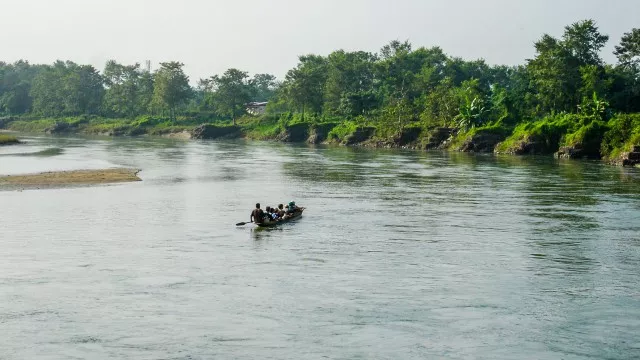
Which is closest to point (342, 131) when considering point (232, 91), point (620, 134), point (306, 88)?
point (306, 88)

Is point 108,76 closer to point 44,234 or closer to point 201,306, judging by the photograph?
point 44,234

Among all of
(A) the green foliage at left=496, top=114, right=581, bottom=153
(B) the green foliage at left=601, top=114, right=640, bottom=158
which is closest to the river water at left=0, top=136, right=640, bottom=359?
(B) the green foliage at left=601, top=114, right=640, bottom=158

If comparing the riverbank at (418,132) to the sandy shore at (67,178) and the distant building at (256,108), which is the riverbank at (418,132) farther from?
the sandy shore at (67,178)

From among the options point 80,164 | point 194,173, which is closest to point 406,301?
point 194,173

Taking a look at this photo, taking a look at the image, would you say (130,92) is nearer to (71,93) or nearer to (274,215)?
(71,93)

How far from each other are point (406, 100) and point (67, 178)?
77.2 meters

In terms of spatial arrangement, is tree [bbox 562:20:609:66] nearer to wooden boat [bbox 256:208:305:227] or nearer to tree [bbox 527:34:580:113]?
tree [bbox 527:34:580:113]

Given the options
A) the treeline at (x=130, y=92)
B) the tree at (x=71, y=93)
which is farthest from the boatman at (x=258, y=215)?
the tree at (x=71, y=93)

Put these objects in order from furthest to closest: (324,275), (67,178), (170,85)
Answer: (170,85)
(67,178)
(324,275)

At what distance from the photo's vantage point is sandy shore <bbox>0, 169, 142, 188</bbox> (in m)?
52.4

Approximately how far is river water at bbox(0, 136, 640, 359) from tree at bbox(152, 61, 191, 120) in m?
113

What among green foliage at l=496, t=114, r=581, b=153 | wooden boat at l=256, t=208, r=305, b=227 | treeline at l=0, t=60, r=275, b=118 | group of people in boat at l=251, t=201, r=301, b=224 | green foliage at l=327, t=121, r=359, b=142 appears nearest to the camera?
group of people in boat at l=251, t=201, r=301, b=224

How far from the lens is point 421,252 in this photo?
30375 mm

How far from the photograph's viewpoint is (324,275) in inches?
1040
